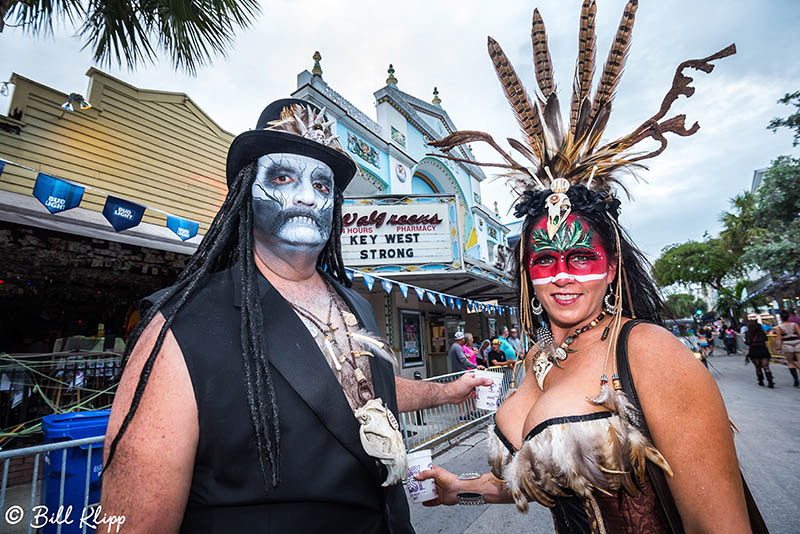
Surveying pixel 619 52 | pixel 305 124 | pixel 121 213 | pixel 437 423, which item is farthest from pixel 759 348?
pixel 121 213

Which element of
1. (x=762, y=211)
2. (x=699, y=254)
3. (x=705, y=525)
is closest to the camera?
(x=705, y=525)

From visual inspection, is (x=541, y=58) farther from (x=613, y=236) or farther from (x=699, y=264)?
(x=699, y=264)

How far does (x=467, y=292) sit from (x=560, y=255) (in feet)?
39.1

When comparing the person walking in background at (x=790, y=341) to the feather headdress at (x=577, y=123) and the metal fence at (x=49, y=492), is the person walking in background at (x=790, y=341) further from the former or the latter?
the feather headdress at (x=577, y=123)

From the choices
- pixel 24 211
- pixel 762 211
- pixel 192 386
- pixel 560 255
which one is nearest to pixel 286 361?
pixel 192 386

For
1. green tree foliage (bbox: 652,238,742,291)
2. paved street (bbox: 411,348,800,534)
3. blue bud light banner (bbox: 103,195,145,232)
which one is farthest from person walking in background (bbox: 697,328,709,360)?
green tree foliage (bbox: 652,238,742,291)

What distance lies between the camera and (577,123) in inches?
72.0

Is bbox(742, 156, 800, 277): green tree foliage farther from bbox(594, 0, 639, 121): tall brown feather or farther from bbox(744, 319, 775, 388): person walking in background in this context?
bbox(594, 0, 639, 121): tall brown feather

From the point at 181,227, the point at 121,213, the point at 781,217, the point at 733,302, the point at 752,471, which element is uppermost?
the point at 781,217

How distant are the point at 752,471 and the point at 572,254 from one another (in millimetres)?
5041

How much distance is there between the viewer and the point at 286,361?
4.79 ft

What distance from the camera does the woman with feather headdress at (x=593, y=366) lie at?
4.17 feet

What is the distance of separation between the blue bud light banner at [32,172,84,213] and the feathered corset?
19.5 feet

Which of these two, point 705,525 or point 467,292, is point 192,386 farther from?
point 467,292
